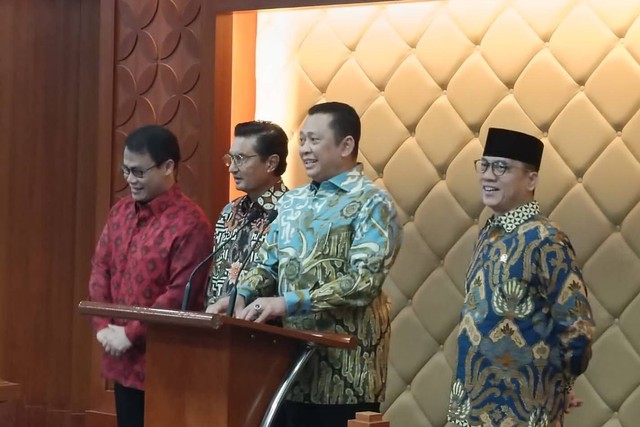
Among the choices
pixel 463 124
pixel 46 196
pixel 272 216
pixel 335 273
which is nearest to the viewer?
pixel 335 273

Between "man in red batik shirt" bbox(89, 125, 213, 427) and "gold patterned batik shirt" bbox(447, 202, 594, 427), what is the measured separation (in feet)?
3.27

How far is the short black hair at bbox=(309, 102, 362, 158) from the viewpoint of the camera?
344 centimetres

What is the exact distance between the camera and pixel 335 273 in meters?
3.30

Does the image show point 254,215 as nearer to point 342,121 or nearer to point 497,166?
point 342,121

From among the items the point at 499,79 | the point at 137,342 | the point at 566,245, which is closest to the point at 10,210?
the point at 137,342

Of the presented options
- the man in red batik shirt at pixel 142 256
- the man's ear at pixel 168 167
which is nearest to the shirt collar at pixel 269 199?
the man in red batik shirt at pixel 142 256

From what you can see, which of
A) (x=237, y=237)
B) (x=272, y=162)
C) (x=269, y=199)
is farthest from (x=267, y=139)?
(x=237, y=237)

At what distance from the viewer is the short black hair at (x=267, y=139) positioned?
12.3 ft

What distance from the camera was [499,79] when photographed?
4270 millimetres

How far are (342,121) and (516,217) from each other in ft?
1.93

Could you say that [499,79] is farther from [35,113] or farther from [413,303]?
[35,113]

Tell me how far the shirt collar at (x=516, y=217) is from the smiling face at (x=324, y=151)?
480 millimetres

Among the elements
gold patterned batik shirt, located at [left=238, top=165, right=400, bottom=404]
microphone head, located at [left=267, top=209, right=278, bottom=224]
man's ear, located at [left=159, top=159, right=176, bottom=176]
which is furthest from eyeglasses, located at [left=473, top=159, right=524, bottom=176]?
man's ear, located at [left=159, top=159, right=176, bottom=176]

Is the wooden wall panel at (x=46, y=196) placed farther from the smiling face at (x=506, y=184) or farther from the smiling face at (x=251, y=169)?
the smiling face at (x=506, y=184)
